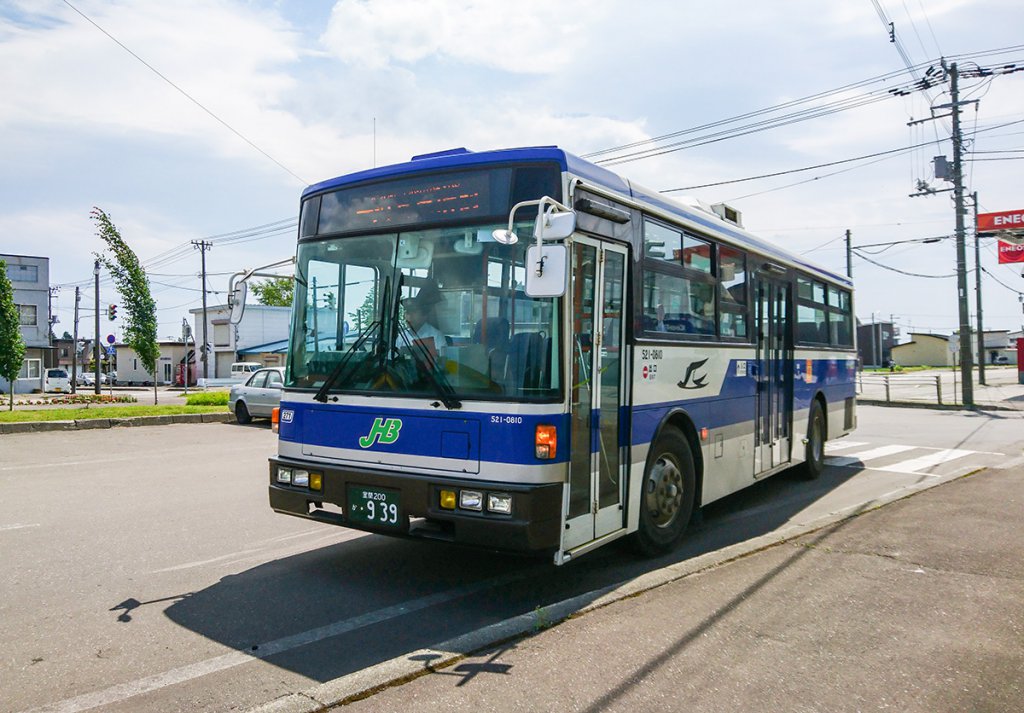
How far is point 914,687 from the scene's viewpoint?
3803mm

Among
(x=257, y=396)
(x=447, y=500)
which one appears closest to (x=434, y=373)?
(x=447, y=500)

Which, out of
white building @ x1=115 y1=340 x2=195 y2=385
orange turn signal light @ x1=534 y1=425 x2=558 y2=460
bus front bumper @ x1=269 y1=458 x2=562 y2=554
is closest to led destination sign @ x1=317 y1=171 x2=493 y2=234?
orange turn signal light @ x1=534 y1=425 x2=558 y2=460

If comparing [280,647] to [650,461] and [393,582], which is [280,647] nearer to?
[393,582]

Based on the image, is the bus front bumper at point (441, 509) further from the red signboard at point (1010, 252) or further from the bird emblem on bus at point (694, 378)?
the red signboard at point (1010, 252)

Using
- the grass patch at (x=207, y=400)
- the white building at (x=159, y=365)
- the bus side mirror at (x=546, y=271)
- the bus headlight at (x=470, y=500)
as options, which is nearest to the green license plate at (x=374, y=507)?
the bus headlight at (x=470, y=500)

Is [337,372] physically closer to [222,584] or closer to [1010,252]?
[222,584]

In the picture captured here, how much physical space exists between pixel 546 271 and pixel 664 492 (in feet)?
9.17

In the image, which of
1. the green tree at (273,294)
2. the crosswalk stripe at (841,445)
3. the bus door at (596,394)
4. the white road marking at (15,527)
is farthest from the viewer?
the green tree at (273,294)

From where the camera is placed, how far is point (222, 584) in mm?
5691

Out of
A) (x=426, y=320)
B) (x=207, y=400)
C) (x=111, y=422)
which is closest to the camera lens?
(x=426, y=320)

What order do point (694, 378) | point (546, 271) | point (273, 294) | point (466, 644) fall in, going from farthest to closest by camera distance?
1. point (273, 294)
2. point (694, 378)
3. point (546, 271)
4. point (466, 644)

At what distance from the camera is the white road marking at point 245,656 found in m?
3.72

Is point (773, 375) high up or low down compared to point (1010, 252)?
down

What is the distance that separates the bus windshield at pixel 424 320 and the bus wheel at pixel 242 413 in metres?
15.1
